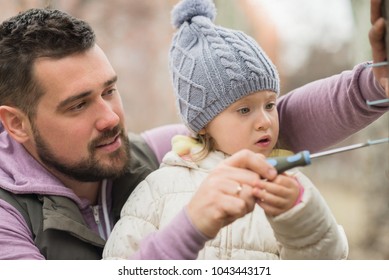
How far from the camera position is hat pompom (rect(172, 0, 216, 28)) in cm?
131

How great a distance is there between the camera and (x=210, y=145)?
1289 mm

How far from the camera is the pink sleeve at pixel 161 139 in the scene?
1548mm

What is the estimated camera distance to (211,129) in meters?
1.27

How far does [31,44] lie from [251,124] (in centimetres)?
52

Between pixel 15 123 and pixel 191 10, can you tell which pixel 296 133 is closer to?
pixel 191 10

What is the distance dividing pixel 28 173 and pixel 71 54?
28 centimetres

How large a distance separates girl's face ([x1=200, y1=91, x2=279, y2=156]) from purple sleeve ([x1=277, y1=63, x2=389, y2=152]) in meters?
0.13

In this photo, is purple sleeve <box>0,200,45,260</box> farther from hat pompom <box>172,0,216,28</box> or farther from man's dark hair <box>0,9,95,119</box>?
hat pompom <box>172,0,216,28</box>

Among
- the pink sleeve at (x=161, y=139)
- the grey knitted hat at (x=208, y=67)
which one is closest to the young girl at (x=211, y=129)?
the grey knitted hat at (x=208, y=67)

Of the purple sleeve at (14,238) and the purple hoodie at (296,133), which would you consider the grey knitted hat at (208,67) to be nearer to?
the purple hoodie at (296,133)

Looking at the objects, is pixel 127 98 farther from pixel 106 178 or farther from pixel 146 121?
pixel 106 178

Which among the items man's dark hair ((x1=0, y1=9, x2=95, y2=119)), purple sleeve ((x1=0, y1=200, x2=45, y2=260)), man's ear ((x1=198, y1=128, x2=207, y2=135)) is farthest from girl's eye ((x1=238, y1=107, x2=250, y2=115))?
purple sleeve ((x1=0, y1=200, x2=45, y2=260))

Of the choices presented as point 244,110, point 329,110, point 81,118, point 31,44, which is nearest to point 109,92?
point 81,118

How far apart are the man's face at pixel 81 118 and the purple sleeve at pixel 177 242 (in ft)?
1.10
